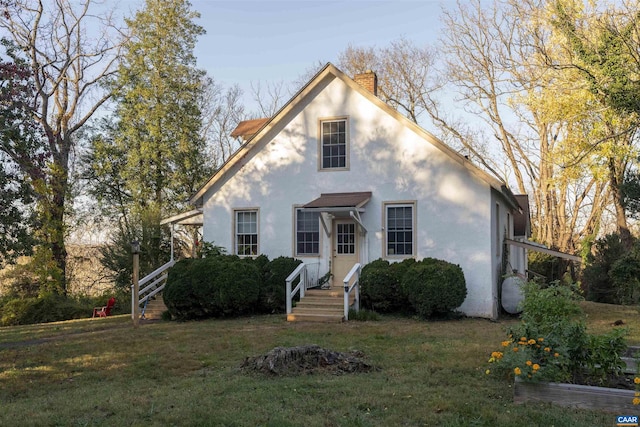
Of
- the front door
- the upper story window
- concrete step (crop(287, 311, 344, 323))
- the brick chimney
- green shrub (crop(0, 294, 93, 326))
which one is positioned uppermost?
the brick chimney

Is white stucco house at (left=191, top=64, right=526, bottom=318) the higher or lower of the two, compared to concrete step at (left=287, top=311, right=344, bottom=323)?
higher

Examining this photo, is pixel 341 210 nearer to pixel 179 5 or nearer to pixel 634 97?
pixel 634 97

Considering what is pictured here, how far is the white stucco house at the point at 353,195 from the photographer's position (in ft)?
50.3

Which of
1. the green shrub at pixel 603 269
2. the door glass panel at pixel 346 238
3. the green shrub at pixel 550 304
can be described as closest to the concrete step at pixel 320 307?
the door glass panel at pixel 346 238

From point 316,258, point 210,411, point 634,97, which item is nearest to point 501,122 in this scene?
point 634,97

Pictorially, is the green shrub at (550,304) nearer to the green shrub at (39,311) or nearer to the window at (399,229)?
the window at (399,229)

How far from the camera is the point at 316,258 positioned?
16.7 meters

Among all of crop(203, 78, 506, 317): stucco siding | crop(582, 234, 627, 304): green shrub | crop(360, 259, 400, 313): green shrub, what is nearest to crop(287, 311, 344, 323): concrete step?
crop(360, 259, 400, 313): green shrub

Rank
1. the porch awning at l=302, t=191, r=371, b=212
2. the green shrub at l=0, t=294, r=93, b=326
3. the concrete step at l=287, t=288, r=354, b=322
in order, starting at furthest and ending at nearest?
the green shrub at l=0, t=294, r=93, b=326
the porch awning at l=302, t=191, r=371, b=212
the concrete step at l=287, t=288, r=354, b=322

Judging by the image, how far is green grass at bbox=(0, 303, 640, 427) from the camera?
5.74 metres

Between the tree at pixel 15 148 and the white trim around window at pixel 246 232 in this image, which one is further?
the white trim around window at pixel 246 232

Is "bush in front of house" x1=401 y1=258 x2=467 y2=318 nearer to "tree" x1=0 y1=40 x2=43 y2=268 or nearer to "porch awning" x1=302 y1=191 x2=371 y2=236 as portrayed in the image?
"porch awning" x1=302 y1=191 x2=371 y2=236

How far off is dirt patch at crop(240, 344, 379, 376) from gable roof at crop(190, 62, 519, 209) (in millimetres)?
8354

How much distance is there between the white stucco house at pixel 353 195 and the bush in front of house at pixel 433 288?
122cm
